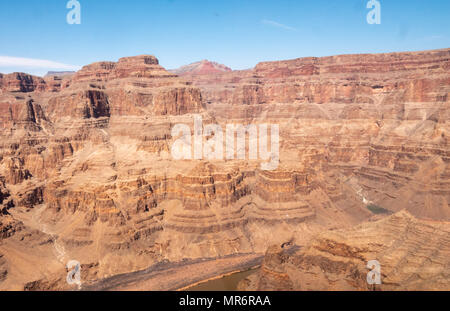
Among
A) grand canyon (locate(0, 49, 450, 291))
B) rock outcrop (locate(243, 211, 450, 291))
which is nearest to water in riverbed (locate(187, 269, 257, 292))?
grand canyon (locate(0, 49, 450, 291))

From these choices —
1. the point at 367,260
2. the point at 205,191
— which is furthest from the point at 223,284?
the point at 367,260

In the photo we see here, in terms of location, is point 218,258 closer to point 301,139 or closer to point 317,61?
point 301,139

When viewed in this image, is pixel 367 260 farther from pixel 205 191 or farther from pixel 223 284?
pixel 205 191

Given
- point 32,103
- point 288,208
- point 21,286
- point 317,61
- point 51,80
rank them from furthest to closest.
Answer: point 317,61
point 51,80
point 32,103
point 288,208
point 21,286
